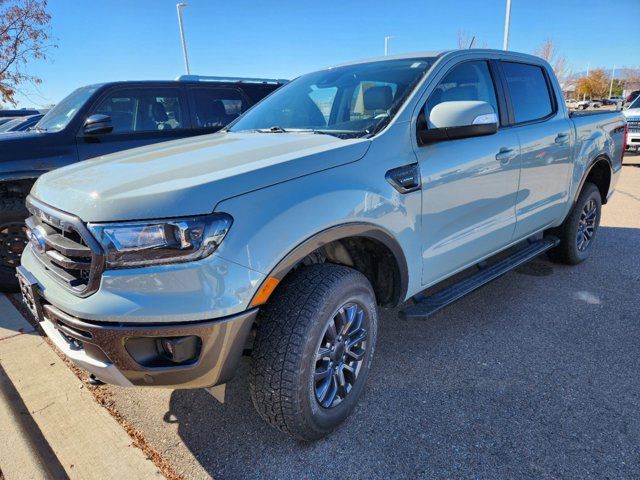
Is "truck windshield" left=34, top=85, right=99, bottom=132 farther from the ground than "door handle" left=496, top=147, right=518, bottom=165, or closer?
farther from the ground

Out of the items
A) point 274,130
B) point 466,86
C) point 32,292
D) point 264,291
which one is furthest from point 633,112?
point 32,292

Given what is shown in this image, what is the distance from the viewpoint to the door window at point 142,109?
469 centimetres

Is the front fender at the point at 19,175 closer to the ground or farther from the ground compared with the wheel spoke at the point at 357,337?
farther from the ground

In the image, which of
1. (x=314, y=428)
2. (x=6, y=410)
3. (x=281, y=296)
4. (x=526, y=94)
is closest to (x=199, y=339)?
(x=281, y=296)

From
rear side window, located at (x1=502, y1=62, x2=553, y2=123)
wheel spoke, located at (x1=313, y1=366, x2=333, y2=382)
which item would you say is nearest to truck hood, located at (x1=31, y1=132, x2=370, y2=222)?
wheel spoke, located at (x1=313, y1=366, x2=333, y2=382)

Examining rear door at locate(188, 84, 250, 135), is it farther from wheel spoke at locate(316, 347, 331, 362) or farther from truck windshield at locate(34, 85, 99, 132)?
wheel spoke at locate(316, 347, 331, 362)

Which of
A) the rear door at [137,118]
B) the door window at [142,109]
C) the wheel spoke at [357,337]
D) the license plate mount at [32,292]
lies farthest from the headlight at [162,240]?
the door window at [142,109]

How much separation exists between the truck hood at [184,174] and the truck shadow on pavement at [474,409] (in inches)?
50.4

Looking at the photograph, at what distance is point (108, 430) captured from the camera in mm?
2355

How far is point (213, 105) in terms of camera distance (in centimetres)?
539

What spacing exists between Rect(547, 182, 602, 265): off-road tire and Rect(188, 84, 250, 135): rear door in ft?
12.8

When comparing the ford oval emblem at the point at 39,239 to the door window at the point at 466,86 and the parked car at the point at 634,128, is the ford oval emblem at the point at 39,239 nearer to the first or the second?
the door window at the point at 466,86

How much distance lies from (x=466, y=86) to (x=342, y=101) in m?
0.84

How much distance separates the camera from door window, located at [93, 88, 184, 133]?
4688 millimetres
